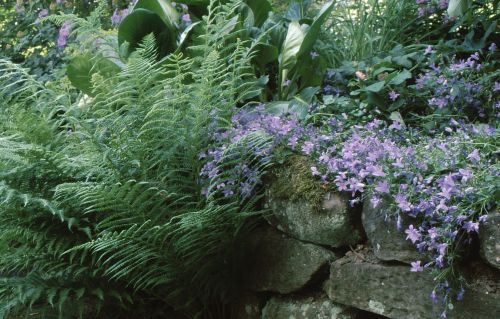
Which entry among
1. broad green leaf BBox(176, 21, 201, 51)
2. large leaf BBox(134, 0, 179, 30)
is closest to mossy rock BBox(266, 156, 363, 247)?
broad green leaf BBox(176, 21, 201, 51)

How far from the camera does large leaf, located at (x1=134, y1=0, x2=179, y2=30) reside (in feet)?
9.84

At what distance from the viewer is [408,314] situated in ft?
5.98

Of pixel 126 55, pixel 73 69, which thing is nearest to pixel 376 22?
pixel 126 55

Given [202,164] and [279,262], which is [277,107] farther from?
[279,262]

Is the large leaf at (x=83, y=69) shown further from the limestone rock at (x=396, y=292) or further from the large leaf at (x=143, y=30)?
the limestone rock at (x=396, y=292)

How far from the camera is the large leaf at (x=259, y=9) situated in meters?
3.21

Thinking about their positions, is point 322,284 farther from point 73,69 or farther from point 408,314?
point 73,69

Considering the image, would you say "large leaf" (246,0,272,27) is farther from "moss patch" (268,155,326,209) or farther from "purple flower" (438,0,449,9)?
"moss patch" (268,155,326,209)

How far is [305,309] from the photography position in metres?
2.21

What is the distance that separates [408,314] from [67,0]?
401 cm

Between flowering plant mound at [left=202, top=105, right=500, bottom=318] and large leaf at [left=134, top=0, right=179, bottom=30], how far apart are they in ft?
3.51

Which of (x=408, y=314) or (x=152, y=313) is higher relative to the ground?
(x=408, y=314)

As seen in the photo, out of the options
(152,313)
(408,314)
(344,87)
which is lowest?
(152,313)

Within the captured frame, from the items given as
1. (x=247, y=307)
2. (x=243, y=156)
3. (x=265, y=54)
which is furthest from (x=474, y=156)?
(x=265, y=54)
